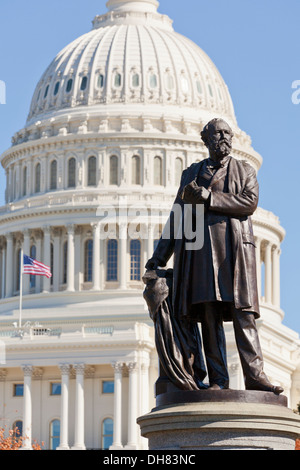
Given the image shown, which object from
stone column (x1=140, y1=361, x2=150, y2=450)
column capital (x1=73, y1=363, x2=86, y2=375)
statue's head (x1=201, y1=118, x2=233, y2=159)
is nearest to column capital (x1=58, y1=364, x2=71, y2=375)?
column capital (x1=73, y1=363, x2=86, y2=375)

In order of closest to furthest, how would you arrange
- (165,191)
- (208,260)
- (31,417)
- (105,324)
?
(208,260) < (31,417) < (105,324) < (165,191)

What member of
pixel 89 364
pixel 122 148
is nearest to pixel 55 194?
pixel 122 148

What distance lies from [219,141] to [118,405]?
8652 centimetres

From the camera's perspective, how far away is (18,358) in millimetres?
107188

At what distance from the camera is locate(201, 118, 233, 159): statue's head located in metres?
18.4

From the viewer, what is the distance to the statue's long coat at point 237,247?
17.6 meters

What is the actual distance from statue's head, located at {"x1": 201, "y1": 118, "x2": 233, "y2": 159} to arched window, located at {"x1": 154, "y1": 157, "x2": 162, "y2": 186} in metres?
110

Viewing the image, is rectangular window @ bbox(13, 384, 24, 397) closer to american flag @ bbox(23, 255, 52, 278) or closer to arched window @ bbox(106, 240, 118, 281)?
american flag @ bbox(23, 255, 52, 278)

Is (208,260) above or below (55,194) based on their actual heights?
below

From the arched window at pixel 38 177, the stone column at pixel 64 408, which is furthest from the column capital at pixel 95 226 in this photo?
the stone column at pixel 64 408

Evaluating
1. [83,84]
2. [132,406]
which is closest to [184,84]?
[83,84]
